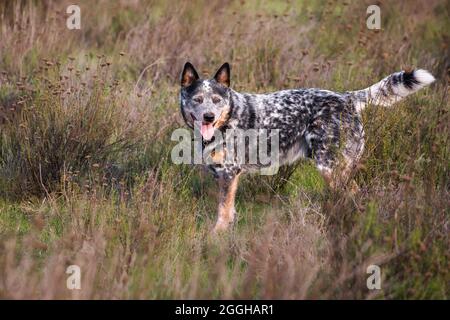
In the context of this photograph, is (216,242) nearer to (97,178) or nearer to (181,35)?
(97,178)

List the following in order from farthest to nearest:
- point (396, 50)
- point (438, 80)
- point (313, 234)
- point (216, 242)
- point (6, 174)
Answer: point (396, 50)
point (438, 80)
point (6, 174)
point (216, 242)
point (313, 234)

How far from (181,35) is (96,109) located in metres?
3.72

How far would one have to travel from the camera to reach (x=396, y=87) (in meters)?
6.40

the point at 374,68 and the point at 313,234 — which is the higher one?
the point at 374,68

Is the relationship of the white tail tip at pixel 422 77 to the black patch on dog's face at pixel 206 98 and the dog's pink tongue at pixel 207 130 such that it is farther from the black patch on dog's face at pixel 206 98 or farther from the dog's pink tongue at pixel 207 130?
the dog's pink tongue at pixel 207 130

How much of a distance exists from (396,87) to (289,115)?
38.3 inches

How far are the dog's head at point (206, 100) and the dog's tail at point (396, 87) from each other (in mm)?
1225

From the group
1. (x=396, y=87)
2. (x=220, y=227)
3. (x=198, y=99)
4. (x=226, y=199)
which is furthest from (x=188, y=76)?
(x=396, y=87)

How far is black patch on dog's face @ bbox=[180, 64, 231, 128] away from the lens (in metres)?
6.48

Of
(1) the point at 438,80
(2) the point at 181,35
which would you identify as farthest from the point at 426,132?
(2) the point at 181,35

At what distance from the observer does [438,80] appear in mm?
9289
